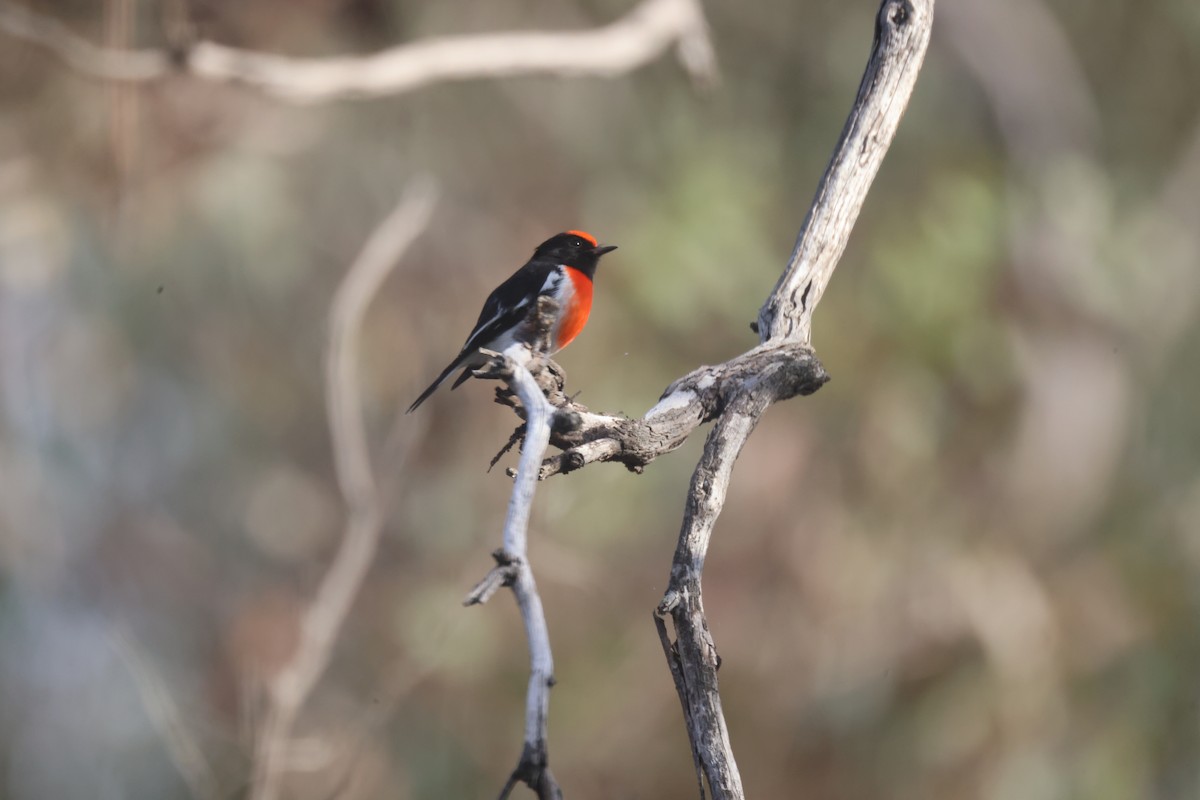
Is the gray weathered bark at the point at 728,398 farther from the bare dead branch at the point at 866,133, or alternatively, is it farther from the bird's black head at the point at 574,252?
the bird's black head at the point at 574,252

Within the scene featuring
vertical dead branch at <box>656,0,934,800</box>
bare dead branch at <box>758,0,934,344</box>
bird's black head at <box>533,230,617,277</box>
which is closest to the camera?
vertical dead branch at <box>656,0,934,800</box>

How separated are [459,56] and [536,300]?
380 cm

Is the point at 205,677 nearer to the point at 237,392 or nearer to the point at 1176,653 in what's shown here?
the point at 237,392

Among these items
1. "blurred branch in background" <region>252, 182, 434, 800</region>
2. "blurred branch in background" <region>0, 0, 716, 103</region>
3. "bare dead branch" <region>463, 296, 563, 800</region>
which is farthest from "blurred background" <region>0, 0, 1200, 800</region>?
"bare dead branch" <region>463, 296, 563, 800</region>

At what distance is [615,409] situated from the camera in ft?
22.9

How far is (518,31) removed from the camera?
8414 millimetres

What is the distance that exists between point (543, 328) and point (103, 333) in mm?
5438

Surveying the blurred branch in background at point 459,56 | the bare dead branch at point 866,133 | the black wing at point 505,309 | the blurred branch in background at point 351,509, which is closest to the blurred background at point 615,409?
the blurred branch in background at point 351,509

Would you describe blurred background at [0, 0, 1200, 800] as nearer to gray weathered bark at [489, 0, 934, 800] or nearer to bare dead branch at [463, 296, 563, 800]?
gray weathered bark at [489, 0, 934, 800]

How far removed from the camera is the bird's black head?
4.21 metres

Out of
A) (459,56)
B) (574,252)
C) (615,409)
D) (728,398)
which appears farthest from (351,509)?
(728,398)

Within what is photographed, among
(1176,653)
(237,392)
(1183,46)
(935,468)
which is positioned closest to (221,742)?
(237,392)

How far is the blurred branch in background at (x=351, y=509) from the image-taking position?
5.92 metres

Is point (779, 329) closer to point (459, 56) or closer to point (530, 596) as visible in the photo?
point (530, 596)
